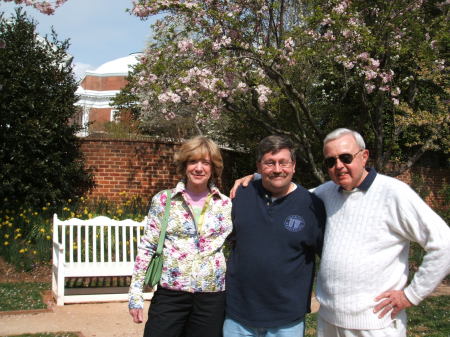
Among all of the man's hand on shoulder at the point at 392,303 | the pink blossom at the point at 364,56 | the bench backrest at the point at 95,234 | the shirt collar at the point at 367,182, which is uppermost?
the pink blossom at the point at 364,56

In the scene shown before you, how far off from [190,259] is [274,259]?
48cm

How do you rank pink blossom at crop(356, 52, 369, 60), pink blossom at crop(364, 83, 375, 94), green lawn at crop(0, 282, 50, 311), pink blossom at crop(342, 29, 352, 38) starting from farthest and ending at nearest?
pink blossom at crop(364, 83, 375, 94)
pink blossom at crop(356, 52, 369, 60)
pink blossom at crop(342, 29, 352, 38)
green lawn at crop(0, 282, 50, 311)

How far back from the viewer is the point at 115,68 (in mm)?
38469

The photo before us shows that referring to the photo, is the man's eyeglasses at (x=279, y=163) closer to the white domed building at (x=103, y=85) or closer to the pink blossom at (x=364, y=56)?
the pink blossom at (x=364, y=56)

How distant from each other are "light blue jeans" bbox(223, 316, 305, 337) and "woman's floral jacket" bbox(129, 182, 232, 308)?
0.69 feet

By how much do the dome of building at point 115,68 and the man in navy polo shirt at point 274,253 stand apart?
3498cm

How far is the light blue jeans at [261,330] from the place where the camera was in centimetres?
262

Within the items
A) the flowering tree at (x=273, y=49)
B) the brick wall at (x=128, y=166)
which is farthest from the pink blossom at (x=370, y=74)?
the brick wall at (x=128, y=166)

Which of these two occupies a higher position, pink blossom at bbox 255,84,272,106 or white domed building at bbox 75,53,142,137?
white domed building at bbox 75,53,142,137

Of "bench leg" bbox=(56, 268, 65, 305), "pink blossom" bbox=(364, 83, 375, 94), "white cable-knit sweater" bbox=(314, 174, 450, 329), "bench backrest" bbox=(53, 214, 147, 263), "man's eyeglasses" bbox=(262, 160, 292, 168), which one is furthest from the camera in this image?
"pink blossom" bbox=(364, 83, 375, 94)

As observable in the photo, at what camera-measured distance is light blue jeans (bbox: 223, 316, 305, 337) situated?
8.58ft

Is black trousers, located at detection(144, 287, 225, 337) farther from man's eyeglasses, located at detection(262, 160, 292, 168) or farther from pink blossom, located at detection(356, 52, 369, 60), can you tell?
pink blossom, located at detection(356, 52, 369, 60)

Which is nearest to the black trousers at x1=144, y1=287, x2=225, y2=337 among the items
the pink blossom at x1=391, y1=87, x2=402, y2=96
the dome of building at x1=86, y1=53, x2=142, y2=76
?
the pink blossom at x1=391, y1=87, x2=402, y2=96

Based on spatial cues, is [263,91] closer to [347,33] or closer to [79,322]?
[347,33]
